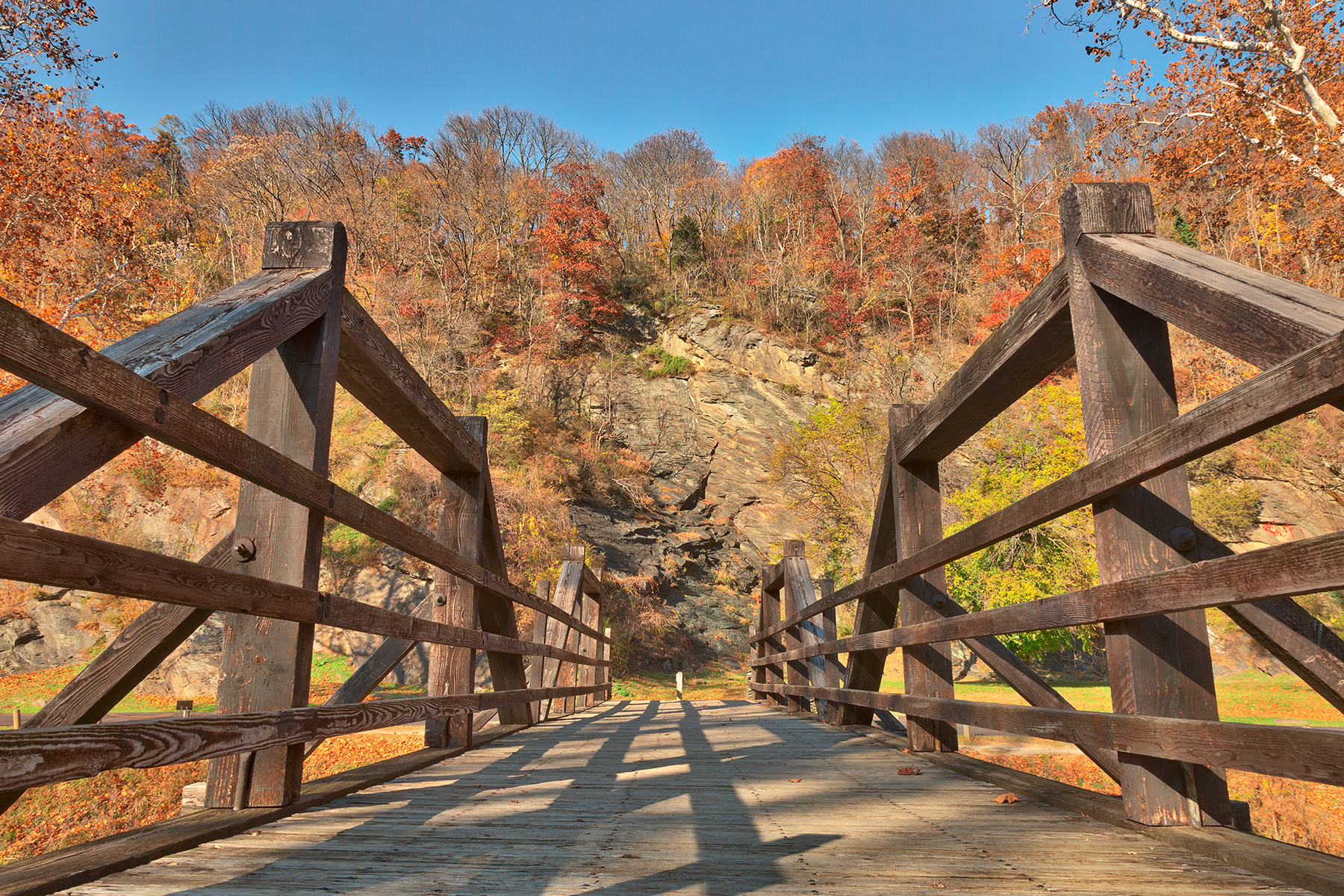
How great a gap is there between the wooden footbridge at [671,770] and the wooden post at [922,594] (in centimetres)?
27

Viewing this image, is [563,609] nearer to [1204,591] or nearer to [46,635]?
[1204,591]

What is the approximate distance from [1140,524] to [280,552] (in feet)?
7.81

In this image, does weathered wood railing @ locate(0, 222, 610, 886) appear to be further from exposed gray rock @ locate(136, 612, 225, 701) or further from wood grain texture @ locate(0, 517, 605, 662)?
exposed gray rock @ locate(136, 612, 225, 701)

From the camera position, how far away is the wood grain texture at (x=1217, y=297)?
1317 millimetres

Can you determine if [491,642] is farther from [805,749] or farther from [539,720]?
[539,720]

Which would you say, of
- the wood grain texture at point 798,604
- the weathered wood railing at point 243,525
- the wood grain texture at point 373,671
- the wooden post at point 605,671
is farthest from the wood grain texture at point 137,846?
the wooden post at point 605,671

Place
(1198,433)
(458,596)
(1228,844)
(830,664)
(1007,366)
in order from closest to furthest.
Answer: (1198,433) → (1228,844) → (1007,366) → (458,596) → (830,664)

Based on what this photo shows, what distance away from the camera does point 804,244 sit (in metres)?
34.9

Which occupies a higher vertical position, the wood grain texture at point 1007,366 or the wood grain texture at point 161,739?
the wood grain texture at point 1007,366

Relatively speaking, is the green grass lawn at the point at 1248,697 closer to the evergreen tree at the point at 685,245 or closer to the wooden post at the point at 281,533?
the wooden post at the point at 281,533

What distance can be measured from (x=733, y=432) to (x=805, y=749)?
81.2 ft

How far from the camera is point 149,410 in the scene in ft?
4.26

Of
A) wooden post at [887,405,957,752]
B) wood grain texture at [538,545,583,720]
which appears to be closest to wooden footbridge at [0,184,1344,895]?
wooden post at [887,405,957,752]

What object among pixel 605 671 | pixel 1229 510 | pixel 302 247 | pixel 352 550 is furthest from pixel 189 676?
pixel 1229 510
